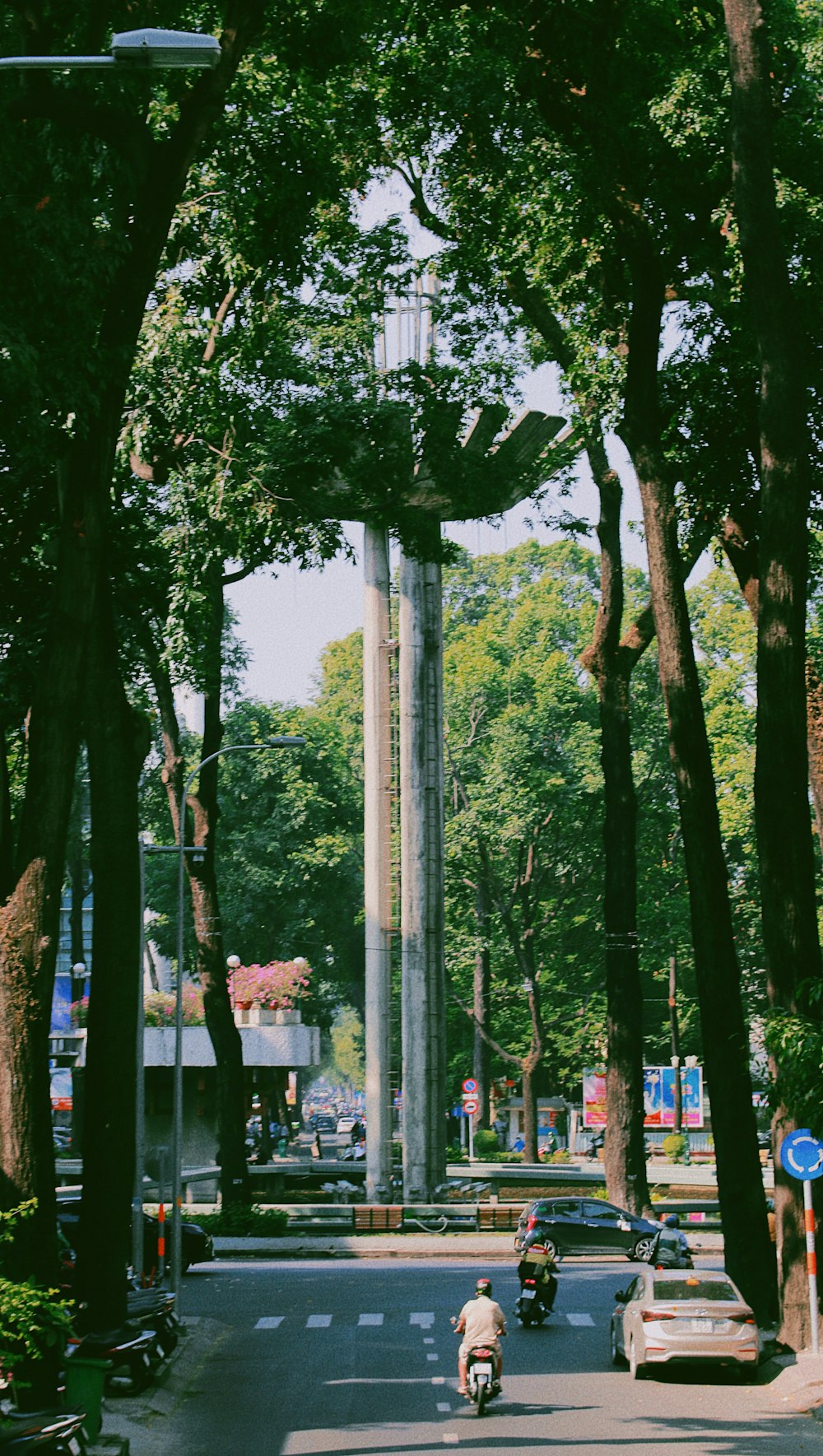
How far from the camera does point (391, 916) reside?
4144cm

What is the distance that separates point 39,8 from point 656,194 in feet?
36.5

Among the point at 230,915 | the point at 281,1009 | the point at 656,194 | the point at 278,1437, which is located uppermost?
the point at 656,194

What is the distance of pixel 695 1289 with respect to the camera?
19844mm

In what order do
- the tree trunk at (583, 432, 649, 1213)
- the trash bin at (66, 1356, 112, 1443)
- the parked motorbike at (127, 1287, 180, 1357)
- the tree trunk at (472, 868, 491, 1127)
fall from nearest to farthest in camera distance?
the trash bin at (66, 1356, 112, 1443) → the parked motorbike at (127, 1287, 180, 1357) → the tree trunk at (583, 432, 649, 1213) → the tree trunk at (472, 868, 491, 1127)

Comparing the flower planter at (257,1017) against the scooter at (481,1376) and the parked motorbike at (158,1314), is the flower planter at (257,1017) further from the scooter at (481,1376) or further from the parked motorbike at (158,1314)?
the scooter at (481,1376)

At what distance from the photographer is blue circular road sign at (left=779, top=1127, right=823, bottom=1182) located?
19.0 m

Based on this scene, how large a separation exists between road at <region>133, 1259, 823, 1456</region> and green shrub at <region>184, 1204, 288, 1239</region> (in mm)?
9644

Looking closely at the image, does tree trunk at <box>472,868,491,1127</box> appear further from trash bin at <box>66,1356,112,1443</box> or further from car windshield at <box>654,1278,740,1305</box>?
trash bin at <box>66,1356,112,1443</box>

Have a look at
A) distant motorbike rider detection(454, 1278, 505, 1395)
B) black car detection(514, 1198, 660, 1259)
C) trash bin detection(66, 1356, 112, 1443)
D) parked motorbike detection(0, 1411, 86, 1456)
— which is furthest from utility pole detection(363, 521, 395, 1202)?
parked motorbike detection(0, 1411, 86, 1456)

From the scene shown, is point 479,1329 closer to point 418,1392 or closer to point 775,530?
point 418,1392

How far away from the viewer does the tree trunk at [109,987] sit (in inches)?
752

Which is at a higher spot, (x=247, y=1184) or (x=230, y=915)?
(x=230, y=915)

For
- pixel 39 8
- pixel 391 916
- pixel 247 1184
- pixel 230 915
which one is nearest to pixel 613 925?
pixel 391 916

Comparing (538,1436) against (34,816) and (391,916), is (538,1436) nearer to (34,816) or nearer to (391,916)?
(34,816)
